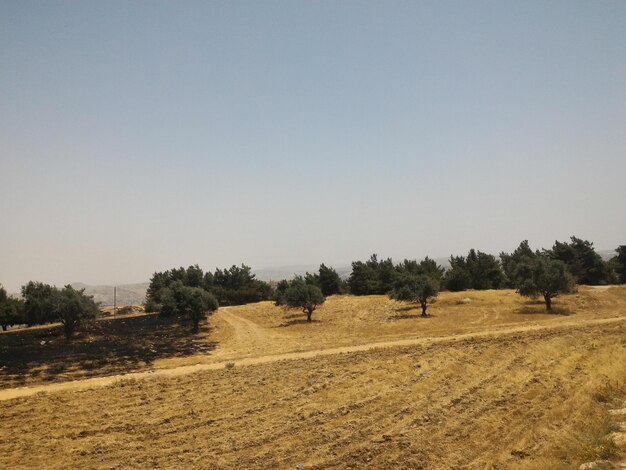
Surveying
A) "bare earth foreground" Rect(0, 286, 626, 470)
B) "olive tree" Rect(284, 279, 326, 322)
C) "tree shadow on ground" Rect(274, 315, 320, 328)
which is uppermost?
"olive tree" Rect(284, 279, 326, 322)

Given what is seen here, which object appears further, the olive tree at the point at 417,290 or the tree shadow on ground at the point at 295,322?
the tree shadow on ground at the point at 295,322

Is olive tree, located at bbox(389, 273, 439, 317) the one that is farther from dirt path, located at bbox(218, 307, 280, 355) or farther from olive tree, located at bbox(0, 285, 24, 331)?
olive tree, located at bbox(0, 285, 24, 331)

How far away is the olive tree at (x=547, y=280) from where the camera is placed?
4631 cm

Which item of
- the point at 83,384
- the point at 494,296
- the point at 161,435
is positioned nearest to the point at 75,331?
the point at 83,384

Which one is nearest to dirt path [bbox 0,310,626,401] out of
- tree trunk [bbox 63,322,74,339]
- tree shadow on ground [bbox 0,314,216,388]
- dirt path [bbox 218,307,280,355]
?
dirt path [bbox 218,307,280,355]

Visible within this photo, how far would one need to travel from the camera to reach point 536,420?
16.6m

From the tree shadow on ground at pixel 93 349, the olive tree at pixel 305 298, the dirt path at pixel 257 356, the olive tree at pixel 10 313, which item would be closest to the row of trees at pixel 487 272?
the olive tree at pixel 305 298

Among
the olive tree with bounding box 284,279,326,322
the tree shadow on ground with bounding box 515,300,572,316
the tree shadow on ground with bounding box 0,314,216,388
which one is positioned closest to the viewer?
the tree shadow on ground with bounding box 0,314,216,388

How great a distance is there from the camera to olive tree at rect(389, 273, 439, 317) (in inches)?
1953

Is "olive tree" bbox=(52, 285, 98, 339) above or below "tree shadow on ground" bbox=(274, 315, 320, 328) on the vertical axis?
above

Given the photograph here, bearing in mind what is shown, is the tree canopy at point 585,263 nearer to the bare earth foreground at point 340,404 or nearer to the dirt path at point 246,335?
the bare earth foreground at point 340,404

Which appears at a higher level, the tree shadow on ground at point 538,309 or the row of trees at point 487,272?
the row of trees at point 487,272

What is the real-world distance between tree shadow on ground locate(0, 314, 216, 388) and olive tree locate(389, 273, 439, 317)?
25821 mm

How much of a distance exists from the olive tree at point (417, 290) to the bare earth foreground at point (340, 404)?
13.3 m
